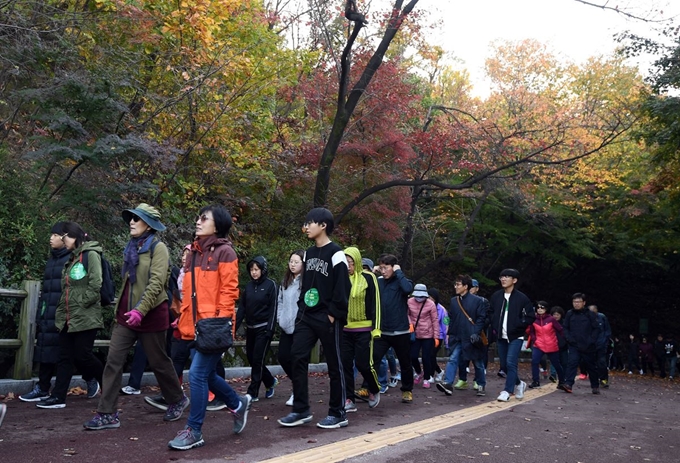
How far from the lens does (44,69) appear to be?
1245 centimetres

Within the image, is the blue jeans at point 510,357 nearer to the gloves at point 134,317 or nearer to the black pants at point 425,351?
the black pants at point 425,351

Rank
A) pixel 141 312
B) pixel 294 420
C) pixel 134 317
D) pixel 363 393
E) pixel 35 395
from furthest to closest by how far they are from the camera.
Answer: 1. pixel 363 393
2. pixel 35 395
3. pixel 294 420
4. pixel 141 312
5. pixel 134 317

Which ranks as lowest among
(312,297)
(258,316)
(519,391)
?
(519,391)

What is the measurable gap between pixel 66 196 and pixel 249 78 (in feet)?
16.1

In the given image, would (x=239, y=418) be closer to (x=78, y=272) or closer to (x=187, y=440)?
(x=187, y=440)

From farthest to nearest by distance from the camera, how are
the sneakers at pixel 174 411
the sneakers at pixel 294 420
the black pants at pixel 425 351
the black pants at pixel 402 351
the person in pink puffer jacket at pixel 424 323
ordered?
the black pants at pixel 425 351 < the person in pink puffer jacket at pixel 424 323 < the black pants at pixel 402 351 < the sneakers at pixel 174 411 < the sneakers at pixel 294 420

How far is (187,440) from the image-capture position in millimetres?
5527

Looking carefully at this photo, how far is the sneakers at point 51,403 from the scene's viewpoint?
24.1 feet

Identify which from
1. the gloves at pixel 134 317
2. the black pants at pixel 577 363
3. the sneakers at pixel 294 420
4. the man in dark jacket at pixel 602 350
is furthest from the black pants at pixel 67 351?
the man in dark jacket at pixel 602 350

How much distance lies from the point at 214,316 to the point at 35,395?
11.1 ft

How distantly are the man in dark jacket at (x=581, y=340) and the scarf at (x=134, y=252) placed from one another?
9483 mm

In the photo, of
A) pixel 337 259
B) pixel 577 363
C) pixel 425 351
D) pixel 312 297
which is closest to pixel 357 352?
pixel 312 297

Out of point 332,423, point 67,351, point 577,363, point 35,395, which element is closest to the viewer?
point 332,423

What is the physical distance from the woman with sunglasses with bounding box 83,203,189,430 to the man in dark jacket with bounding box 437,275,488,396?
225 inches
